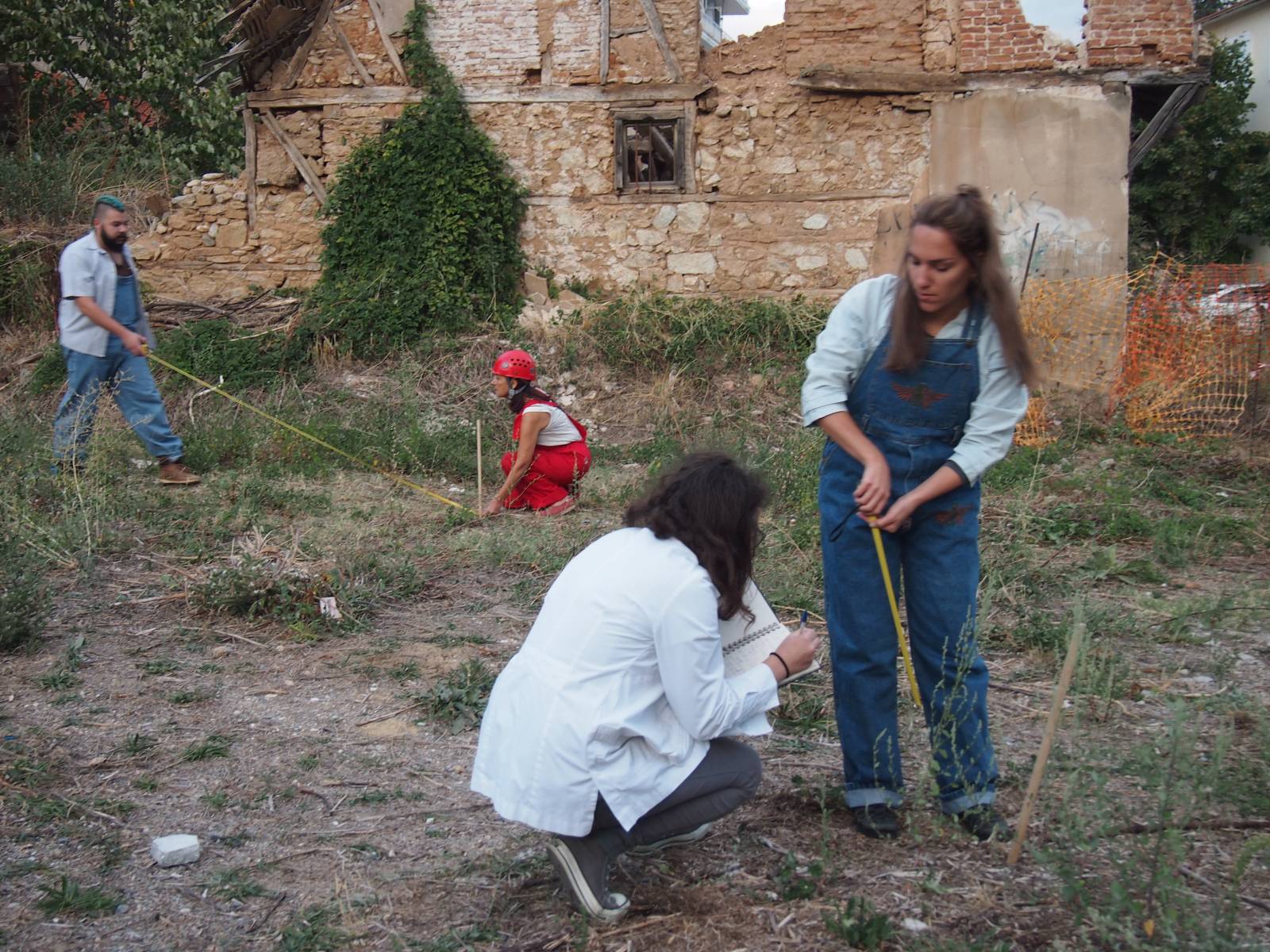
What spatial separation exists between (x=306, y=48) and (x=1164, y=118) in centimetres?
840

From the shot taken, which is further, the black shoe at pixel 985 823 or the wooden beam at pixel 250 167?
the wooden beam at pixel 250 167

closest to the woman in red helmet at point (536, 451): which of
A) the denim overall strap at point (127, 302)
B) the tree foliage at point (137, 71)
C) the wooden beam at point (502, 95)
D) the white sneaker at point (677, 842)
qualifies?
the denim overall strap at point (127, 302)

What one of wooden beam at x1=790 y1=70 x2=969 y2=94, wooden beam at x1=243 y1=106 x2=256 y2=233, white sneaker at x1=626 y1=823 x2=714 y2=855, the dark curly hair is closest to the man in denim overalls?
wooden beam at x1=243 y1=106 x2=256 y2=233

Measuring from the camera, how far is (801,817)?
3.31m

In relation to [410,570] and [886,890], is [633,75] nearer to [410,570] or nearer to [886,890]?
[410,570]

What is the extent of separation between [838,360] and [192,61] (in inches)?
590

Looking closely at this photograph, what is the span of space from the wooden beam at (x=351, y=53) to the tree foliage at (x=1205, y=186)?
17744 millimetres

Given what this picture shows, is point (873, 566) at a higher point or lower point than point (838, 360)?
lower

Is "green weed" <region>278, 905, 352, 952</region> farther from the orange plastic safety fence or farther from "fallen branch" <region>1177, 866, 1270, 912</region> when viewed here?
the orange plastic safety fence

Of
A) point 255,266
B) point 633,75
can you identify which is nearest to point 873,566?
point 633,75

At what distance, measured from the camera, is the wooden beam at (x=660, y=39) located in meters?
10.8

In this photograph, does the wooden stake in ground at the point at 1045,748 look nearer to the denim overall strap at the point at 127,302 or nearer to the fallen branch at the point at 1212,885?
the fallen branch at the point at 1212,885

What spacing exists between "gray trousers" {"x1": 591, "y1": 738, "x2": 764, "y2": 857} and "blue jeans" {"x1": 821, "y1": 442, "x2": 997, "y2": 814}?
0.43 meters

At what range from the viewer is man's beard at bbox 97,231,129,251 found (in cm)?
701
